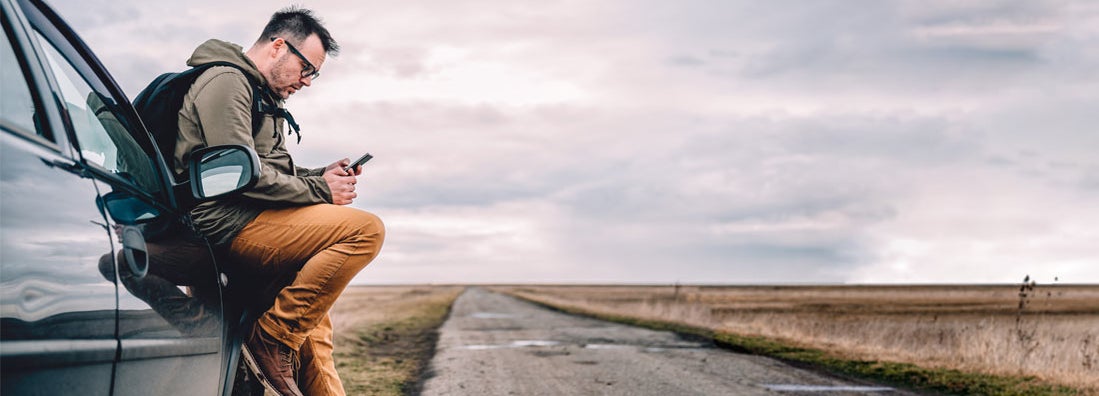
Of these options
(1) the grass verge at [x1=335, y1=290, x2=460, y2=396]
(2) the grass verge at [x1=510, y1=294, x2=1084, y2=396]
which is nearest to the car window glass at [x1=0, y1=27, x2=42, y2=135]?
(1) the grass verge at [x1=335, y1=290, x2=460, y2=396]

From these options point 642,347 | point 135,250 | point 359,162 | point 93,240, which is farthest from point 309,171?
point 642,347

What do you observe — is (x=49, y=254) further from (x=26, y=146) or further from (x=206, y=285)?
(x=206, y=285)

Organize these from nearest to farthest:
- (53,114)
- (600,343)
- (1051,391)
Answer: (53,114)
(1051,391)
(600,343)

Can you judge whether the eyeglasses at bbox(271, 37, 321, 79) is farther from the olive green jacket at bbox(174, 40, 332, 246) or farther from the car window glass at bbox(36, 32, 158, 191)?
the car window glass at bbox(36, 32, 158, 191)

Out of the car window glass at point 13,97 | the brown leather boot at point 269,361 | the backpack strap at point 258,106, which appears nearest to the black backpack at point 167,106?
the backpack strap at point 258,106

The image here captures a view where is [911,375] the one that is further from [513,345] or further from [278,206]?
[278,206]

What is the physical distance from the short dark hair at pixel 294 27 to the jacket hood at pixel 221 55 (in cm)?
15

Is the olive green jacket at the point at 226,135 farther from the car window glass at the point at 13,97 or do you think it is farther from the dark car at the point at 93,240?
the car window glass at the point at 13,97

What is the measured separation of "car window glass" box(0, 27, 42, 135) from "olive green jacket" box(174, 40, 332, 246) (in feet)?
3.01

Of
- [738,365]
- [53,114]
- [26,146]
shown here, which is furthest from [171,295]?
[738,365]

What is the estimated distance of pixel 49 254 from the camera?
5.27 feet

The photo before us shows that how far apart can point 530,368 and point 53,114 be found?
690cm

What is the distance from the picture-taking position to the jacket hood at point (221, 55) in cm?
287

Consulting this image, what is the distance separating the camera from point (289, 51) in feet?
9.99
